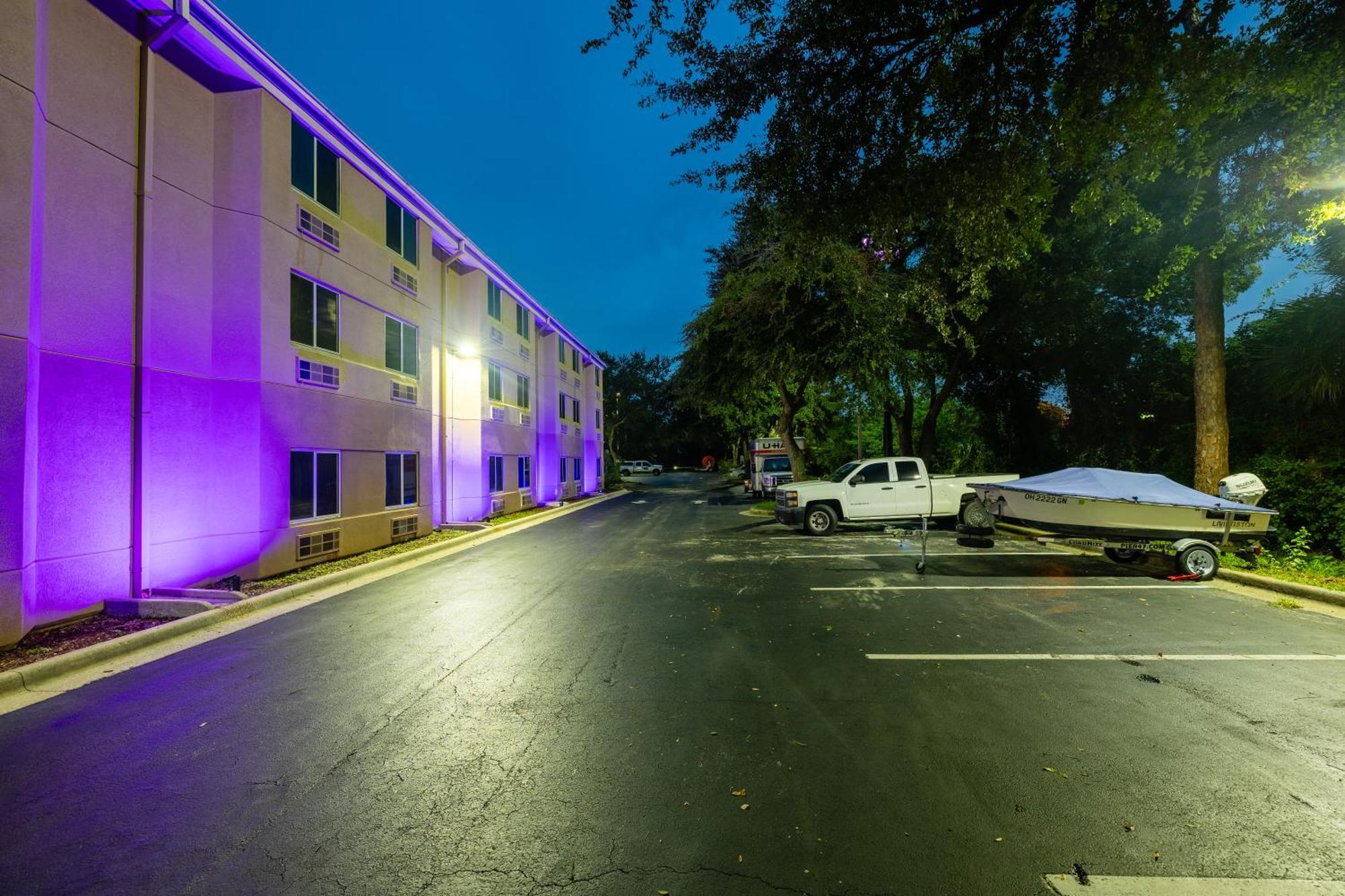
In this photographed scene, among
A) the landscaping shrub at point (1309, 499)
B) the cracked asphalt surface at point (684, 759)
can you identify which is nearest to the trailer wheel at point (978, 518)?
the landscaping shrub at point (1309, 499)

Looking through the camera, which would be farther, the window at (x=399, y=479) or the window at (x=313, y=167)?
the window at (x=399, y=479)

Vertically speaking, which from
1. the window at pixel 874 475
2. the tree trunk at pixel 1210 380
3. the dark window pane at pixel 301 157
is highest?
the dark window pane at pixel 301 157

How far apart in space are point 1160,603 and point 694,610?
6227mm

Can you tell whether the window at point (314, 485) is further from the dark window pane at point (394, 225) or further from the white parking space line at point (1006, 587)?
the white parking space line at point (1006, 587)

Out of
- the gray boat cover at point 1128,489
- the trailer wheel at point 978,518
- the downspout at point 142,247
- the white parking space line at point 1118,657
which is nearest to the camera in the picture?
the white parking space line at point 1118,657

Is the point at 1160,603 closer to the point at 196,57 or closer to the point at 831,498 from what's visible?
the point at 831,498

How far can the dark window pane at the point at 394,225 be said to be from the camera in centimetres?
1330

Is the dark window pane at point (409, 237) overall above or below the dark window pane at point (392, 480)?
above

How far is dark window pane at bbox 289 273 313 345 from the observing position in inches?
392

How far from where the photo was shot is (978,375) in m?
20.5

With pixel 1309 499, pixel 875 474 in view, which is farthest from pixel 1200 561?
pixel 875 474

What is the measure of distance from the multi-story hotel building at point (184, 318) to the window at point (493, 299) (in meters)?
5.23

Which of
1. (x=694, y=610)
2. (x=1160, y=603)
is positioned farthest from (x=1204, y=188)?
(x=694, y=610)

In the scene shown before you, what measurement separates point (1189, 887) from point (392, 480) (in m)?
13.7
